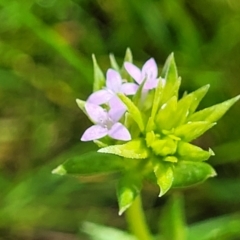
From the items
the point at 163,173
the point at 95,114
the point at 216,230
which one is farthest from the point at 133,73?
the point at 216,230

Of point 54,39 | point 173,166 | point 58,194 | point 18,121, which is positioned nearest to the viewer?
point 173,166

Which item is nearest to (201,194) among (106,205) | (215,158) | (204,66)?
(215,158)

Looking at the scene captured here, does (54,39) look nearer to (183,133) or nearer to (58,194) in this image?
(58,194)

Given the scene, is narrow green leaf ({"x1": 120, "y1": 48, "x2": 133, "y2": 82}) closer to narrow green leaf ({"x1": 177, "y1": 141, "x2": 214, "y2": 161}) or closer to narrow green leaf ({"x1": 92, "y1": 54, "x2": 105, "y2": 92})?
narrow green leaf ({"x1": 92, "y1": 54, "x2": 105, "y2": 92})

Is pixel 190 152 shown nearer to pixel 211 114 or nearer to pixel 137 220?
pixel 211 114

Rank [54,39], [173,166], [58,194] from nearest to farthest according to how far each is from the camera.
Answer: [173,166], [54,39], [58,194]

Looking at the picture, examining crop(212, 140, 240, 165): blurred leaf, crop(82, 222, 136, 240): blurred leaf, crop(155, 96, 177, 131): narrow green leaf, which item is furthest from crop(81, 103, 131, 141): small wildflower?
crop(212, 140, 240, 165): blurred leaf
